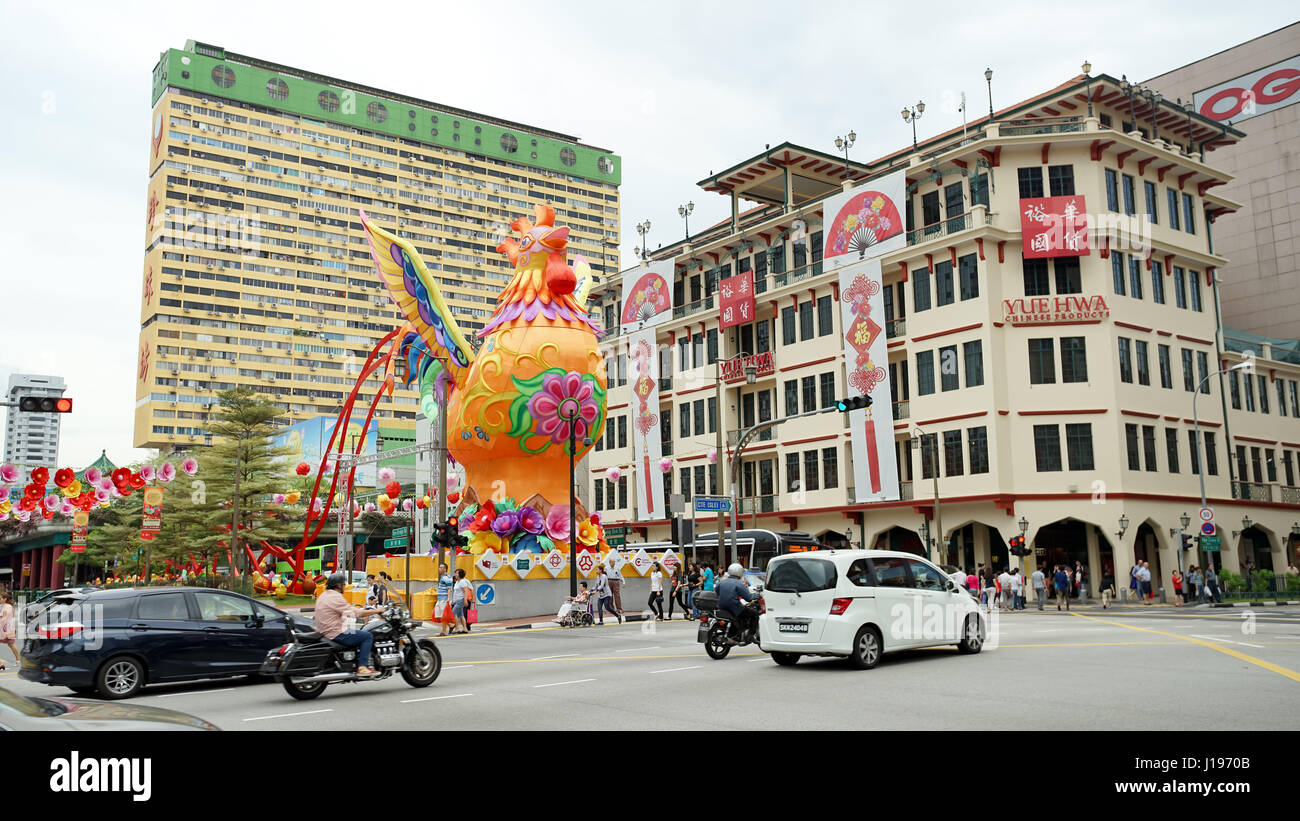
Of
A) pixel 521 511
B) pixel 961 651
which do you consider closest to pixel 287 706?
pixel 961 651

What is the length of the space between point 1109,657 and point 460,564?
20.0 m

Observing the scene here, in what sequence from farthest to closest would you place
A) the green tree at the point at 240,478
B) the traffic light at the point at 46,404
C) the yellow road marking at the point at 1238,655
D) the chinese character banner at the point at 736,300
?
the green tree at the point at 240,478 → the chinese character banner at the point at 736,300 → the traffic light at the point at 46,404 → the yellow road marking at the point at 1238,655

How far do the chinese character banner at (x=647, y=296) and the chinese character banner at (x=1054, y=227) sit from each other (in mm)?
20493

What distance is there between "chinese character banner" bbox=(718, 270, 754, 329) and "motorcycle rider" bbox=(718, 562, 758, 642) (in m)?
33.3

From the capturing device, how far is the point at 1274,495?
44688 millimetres

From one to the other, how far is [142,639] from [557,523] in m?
17.7

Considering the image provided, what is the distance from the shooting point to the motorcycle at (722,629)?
16.5 meters

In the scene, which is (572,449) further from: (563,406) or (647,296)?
(647,296)

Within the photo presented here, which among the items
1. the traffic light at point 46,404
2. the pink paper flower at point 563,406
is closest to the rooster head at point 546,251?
the pink paper flower at point 563,406

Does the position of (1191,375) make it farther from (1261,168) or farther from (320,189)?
(320,189)

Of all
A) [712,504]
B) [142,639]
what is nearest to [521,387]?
[712,504]

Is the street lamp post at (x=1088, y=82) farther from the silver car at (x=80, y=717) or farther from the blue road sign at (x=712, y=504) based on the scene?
the silver car at (x=80, y=717)

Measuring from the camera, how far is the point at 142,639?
13609mm

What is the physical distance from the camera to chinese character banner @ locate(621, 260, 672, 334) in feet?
181
